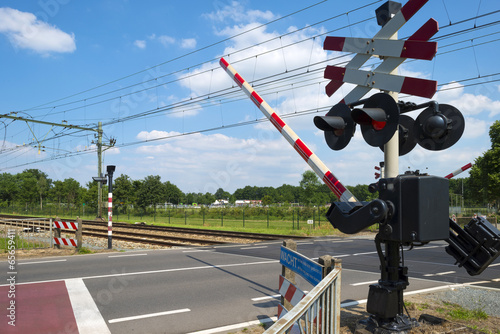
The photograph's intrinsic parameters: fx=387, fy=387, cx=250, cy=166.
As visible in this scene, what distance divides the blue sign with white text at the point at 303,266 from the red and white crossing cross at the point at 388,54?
180 centimetres

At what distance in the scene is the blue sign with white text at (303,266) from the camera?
381 cm

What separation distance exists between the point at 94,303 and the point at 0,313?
4.50ft

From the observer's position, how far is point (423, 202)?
353 cm

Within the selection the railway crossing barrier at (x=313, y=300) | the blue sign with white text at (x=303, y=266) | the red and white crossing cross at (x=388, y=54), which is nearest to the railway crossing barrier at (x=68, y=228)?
the blue sign with white text at (x=303, y=266)

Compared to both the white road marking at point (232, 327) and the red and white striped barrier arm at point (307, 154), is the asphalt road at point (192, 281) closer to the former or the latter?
the white road marking at point (232, 327)

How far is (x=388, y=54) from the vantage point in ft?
12.8

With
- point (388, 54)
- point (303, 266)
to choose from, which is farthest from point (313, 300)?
point (388, 54)

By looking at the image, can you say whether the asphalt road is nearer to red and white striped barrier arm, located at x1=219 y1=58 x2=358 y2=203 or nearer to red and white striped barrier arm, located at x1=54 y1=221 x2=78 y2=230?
red and white striped barrier arm, located at x1=54 y1=221 x2=78 y2=230

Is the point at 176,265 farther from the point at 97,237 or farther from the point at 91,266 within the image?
the point at 97,237

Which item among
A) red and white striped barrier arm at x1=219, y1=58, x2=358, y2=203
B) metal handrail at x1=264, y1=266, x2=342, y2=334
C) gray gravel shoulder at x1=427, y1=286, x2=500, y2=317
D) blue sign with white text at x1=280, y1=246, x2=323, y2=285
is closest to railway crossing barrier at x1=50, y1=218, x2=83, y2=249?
red and white striped barrier arm at x1=219, y1=58, x2=358, y2=203

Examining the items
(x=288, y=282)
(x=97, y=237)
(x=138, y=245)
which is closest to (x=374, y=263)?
(x=288, y=282)

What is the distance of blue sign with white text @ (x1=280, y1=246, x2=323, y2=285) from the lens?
A: 381 cm

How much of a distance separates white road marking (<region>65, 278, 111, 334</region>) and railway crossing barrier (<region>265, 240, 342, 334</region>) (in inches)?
105

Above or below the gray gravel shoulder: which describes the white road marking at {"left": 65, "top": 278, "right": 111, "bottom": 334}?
above
